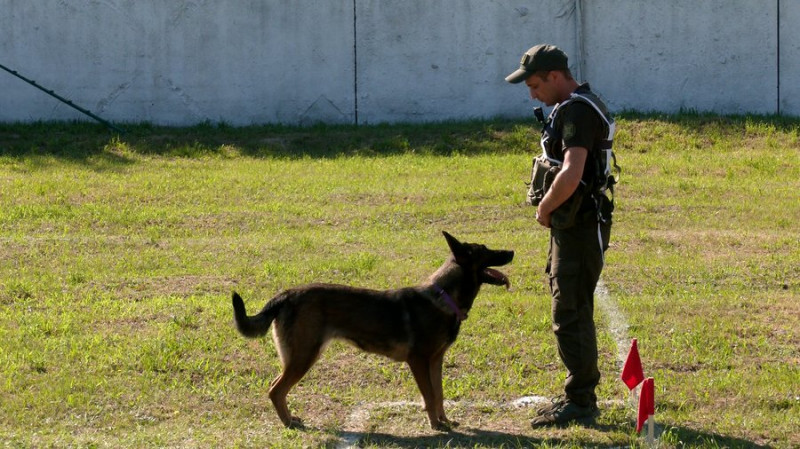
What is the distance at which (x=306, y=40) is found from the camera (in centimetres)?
1734

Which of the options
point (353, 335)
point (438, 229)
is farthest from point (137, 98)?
point (353, 335)

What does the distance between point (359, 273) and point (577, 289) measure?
3.93 meters

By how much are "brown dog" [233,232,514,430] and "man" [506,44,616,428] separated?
1.55 feet

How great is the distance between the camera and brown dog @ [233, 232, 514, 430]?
6.46 meters

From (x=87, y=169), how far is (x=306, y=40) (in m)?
4.24

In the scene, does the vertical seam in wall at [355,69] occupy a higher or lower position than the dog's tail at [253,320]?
higher

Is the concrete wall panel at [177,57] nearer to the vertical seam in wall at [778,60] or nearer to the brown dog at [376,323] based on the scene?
the vertical seam in wall at [778,60]

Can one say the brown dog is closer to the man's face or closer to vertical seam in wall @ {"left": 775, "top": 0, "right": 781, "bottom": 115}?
the man's face

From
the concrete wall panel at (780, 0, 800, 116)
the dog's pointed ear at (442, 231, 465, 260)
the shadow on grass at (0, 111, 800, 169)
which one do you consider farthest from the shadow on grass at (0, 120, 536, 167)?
the dog's pointed ear at (442, 231, 465, 260)

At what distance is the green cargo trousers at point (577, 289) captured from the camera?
629cm

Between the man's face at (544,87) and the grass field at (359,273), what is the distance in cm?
188

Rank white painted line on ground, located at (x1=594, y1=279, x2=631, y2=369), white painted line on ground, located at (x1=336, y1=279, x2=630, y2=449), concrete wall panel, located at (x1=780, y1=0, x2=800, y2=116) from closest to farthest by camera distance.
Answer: white painted line on ground, located at (x1=336, y1=279, x2=630, y2=449) → white painted line on ground, located at (x1=594, y1=279, x2=631, y2=369) → concrete wall panel, located at (x1=780, y1=0, x2=800, y2=116)

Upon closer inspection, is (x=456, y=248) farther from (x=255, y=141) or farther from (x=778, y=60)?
(x=778, y=60)

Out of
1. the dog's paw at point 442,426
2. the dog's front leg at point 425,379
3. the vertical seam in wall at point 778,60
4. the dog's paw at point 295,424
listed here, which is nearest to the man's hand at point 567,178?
the dog's front leg at point 425,379
